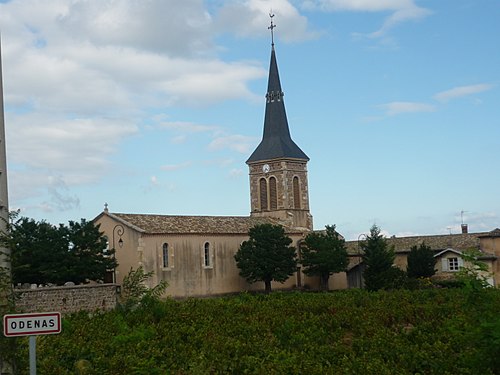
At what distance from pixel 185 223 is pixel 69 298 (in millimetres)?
13554

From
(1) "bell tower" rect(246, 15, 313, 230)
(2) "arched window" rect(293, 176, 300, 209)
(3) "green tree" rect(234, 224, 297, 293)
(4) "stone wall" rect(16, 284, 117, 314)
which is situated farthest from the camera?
(2) "arched window" rect(293, 176, 300, 209)

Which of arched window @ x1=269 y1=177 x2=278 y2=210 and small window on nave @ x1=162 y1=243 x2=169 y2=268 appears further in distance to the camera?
arched window @ x1=269 y1=177 x2=278 y2=210

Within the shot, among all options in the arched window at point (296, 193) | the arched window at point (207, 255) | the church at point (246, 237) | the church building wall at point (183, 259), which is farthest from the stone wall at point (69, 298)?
the arched window at point (296, 193)

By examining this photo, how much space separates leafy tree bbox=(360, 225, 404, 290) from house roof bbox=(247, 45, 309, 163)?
12.9 m

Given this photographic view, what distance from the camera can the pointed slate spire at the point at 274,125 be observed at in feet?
174

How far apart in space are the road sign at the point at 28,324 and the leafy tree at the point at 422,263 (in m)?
38.4

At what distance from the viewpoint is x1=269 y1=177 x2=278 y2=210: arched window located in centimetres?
5212

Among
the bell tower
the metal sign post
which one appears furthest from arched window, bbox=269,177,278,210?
the metal sign post

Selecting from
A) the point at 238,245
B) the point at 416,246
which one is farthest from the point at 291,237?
the point at 416,246

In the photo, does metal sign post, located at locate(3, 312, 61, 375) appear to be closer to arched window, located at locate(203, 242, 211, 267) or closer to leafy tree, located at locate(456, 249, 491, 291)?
leafy tree, located at locate(456, 249, 491, 291)

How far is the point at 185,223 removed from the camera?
42.0 m

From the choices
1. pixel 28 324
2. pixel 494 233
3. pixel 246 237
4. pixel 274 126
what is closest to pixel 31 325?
pixel 28 324

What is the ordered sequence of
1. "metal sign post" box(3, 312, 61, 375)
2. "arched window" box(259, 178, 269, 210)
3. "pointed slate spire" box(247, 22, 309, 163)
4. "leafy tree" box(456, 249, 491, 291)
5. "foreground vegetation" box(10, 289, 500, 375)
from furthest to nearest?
1. "pointed slate spire" box(247, 22, 309, 163)
2. "arched window" box(259, 178, 269, 210)
3. "foreground vegetation" box(10, 289, 500, 375)
4. "leafy tree" box(456, 249, 491, 291)
5. "metal sign post" box(3, 312, 61, 375)

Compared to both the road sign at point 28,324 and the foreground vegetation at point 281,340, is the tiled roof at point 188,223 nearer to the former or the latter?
the foreground vegetation at point 281,340
